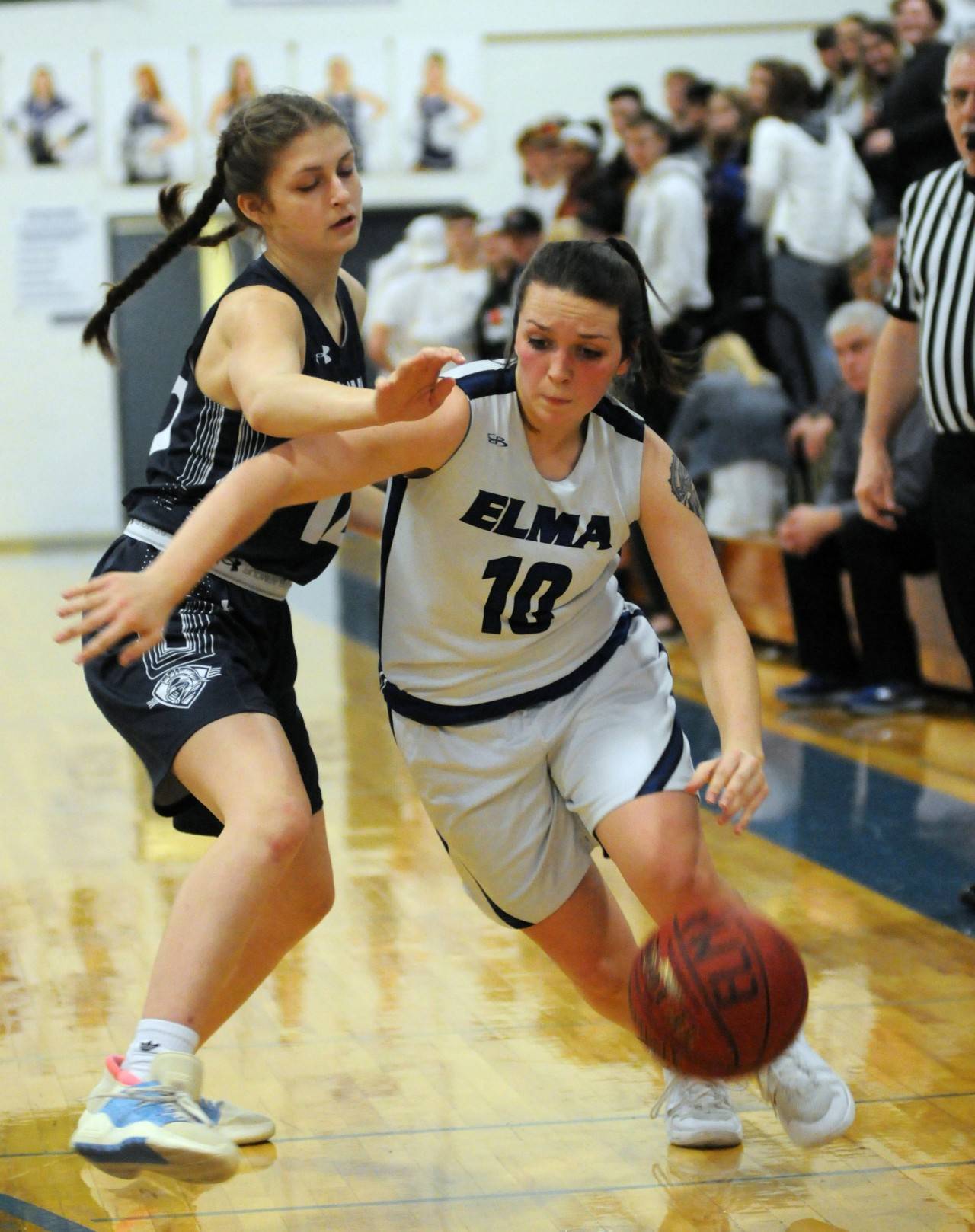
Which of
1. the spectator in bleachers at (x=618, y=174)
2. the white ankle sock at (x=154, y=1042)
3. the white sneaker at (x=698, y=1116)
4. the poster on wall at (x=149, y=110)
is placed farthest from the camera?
the poster on wall at (x=149, y=110)

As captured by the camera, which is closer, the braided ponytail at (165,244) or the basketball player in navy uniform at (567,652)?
the basketball player in navy uniform at (567,652)

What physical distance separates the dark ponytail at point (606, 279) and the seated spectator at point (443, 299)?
7.19 meters

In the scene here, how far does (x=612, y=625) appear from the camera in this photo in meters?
2.89

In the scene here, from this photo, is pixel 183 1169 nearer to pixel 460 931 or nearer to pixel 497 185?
pixel 460 931

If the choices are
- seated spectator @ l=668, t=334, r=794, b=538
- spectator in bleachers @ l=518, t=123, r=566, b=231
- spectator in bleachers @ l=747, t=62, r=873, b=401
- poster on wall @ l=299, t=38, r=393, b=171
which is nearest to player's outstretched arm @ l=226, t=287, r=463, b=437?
seated spectator @ l=668, t=334, r=794, b=538

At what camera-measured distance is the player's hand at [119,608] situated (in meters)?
2.32

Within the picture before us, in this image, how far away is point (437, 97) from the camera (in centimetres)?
1384

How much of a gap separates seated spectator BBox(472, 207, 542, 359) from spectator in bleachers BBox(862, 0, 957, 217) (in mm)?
1812

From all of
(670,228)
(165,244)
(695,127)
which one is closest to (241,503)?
(165,244)

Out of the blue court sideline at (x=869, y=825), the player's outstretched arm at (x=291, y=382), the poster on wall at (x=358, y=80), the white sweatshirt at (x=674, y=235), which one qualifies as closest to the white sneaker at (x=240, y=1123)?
the player's outstretched arm at (x=291, y=382)

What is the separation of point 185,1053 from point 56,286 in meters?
12.4

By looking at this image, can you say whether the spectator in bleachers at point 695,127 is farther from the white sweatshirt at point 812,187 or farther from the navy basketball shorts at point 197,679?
the navy basketball shorts at point 197,679

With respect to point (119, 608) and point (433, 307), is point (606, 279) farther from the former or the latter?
point (433, 307)

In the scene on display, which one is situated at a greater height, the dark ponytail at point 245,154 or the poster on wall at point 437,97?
the poster on wall at point 437,97
